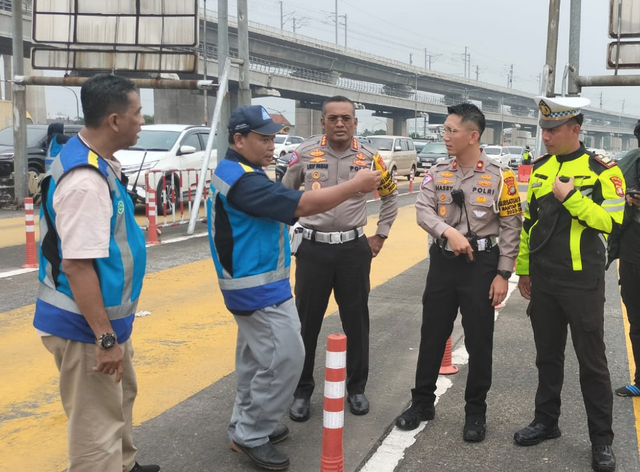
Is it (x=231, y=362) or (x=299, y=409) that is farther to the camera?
(x=231, y=362)

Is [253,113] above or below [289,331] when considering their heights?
above

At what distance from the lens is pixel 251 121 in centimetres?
366

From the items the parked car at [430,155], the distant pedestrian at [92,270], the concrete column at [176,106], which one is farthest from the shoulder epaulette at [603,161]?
the concrete column at [176,106]

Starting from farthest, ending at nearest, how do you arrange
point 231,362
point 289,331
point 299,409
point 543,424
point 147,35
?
1. point 147,35
2. point 231,362
3. point 299,409
4. point 543,424
5. point 289,331

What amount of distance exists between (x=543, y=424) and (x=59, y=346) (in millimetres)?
2806

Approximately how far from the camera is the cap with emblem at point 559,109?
3.88m

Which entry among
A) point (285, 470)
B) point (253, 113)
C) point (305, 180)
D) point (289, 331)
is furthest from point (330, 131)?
point (285, 470)

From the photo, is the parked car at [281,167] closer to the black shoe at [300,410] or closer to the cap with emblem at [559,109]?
the black shoe at [300,410]

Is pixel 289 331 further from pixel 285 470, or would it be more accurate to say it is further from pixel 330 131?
pixel 330 131

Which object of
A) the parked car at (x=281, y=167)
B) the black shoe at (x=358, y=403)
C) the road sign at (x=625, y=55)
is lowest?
the black shoe at (x=358, y=403)

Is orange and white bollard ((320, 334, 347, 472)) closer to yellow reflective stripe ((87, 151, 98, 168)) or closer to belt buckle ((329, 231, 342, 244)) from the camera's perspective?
yellow reflective stripe ((87, 151, 98, 168))

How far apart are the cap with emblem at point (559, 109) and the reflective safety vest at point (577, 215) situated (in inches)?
8.5

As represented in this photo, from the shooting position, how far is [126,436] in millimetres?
3508

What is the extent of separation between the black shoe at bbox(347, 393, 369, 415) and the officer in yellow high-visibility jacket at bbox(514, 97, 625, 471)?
1.00 m
